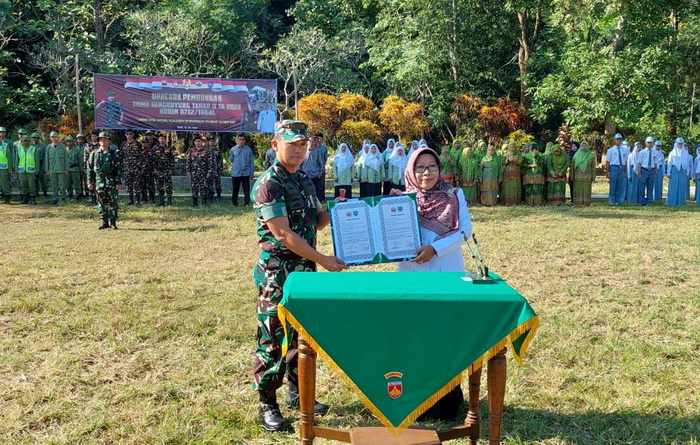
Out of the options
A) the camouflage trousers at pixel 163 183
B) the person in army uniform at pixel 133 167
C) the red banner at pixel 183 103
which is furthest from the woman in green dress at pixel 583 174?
the person in army uniform at pixel 133 167

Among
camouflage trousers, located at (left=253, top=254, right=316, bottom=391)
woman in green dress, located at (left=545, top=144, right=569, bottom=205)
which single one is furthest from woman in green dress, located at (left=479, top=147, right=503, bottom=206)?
camouflage trousers, located at (left=253, top=254, right=316, bottom=391)

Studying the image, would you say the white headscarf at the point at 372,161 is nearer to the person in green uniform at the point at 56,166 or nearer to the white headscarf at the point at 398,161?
the white headscarf at the point at 398,161

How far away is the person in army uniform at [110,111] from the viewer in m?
15.1

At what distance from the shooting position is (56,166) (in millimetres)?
13992

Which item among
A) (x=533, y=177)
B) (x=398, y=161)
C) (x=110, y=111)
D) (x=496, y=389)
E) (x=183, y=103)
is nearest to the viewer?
(x=496, y=389)

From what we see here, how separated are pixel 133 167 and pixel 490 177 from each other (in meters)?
8.03

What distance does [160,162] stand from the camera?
1368 cm

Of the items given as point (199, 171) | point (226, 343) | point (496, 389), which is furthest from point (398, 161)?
point (496, 389)

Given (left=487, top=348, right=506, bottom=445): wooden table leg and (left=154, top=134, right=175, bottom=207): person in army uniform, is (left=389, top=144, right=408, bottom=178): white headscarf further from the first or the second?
(left=487, top=348, right=506, bottom=445): wooden table leg

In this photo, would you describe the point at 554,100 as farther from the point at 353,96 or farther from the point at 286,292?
the point at 286,292

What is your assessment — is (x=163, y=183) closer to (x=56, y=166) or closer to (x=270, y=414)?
(x=56, y=166)

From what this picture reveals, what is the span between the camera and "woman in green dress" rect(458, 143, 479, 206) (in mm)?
13773

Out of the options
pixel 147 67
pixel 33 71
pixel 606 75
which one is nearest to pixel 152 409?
pixel 606 75

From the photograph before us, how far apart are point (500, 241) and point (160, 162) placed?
8358 mm
